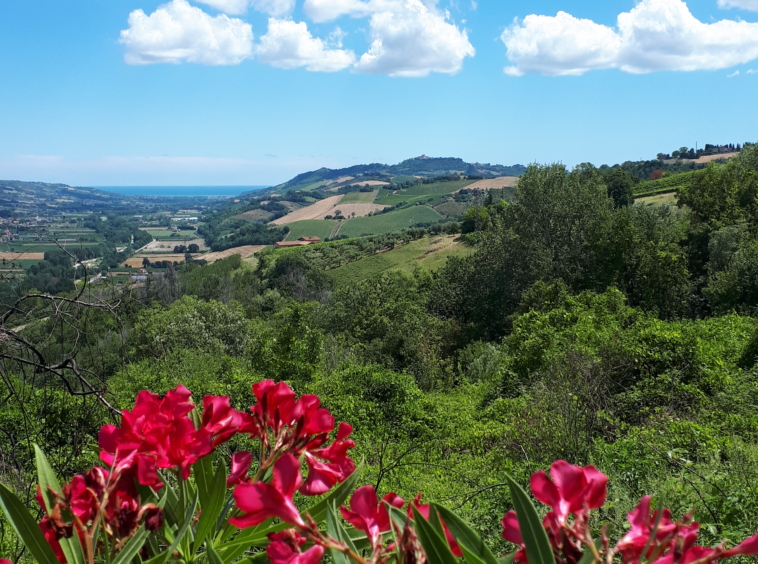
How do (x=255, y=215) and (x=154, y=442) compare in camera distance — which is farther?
(x=255, y=215)

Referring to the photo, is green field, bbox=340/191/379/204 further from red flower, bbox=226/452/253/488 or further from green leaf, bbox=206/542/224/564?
green leaf, bbox=206/542/224/564

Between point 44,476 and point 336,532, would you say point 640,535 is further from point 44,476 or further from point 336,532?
point 44,476

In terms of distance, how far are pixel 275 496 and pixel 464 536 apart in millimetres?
343

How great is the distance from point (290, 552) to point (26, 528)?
19.9 inches

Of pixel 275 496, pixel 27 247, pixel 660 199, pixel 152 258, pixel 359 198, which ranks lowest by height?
pixel 152 258

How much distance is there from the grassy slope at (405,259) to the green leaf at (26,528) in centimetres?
4683

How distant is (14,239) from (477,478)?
5033mm

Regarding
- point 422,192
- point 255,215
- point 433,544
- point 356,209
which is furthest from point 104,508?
point 255,215

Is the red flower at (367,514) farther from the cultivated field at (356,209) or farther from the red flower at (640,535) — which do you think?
the cultivated field at (356,209)

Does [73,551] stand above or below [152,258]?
above

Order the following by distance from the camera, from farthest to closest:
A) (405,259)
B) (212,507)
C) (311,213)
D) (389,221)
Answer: (311,213) → (389,221) → (405,259) → (212,507)

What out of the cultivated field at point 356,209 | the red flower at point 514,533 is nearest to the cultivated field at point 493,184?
the cultivated field at point 356,209

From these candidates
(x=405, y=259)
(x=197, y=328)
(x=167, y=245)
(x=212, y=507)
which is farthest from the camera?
(x=167, y=245)

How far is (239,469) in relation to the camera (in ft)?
3.24
